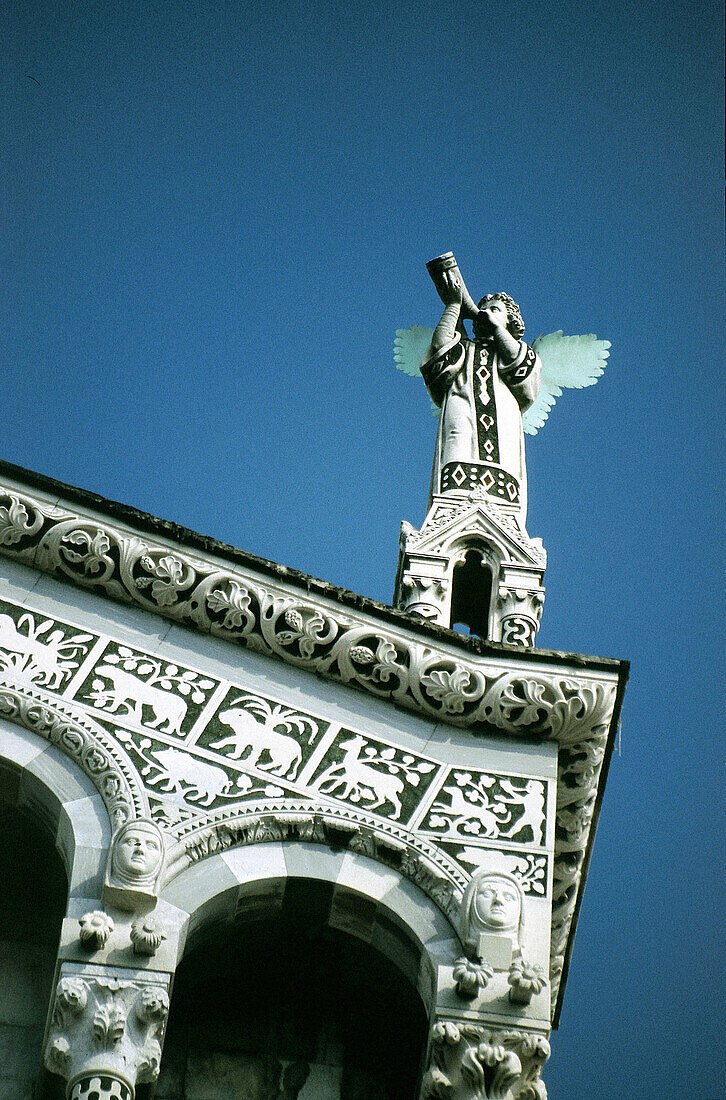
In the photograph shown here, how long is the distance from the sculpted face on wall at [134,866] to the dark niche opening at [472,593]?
376cm

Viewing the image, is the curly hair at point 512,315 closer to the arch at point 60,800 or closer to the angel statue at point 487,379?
the angel statue at point 487,379

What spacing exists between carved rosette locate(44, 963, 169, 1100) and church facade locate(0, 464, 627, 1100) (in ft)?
0.03

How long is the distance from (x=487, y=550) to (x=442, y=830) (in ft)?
10.6

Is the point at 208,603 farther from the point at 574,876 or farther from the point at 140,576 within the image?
the point at 574,876

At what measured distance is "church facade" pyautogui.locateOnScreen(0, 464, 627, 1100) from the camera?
330 inches

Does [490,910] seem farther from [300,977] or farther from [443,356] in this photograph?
[443,356]

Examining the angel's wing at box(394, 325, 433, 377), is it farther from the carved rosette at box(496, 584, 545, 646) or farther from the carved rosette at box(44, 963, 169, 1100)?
the carved rosette at box(44, 963, 169, 1100)

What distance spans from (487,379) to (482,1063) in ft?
22.3

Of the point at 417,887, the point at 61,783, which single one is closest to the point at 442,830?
the point at 417,887

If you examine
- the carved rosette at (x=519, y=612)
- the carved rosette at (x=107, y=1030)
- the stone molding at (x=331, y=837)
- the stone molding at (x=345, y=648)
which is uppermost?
the carved rosette at (x=519, y=612)

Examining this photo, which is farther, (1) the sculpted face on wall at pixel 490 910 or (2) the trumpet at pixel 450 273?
(2) the trumpet at pixel 450 273

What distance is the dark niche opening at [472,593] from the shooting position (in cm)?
1209

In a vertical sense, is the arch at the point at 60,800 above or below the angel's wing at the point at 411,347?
below

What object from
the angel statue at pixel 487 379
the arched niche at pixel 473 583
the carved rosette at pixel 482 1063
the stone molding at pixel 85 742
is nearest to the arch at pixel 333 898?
Result: the carved rosette at pixel 482 1063
